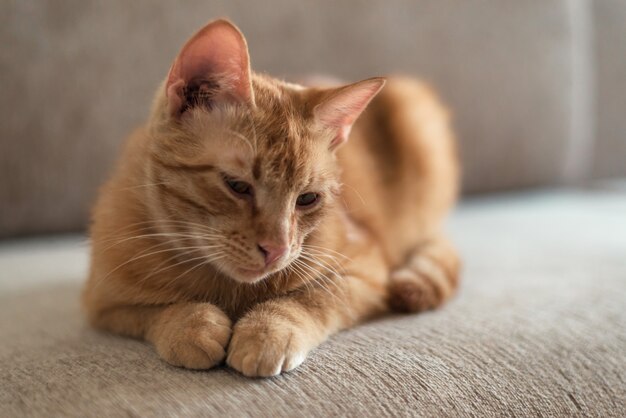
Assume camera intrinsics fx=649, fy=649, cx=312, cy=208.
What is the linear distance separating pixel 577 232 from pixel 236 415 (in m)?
1.58

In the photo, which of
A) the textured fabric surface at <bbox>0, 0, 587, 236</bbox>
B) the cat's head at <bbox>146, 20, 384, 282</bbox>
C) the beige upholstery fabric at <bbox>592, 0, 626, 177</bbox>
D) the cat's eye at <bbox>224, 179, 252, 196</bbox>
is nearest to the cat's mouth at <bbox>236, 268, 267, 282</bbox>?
the cat's head at <bbox>146, 20, 384, 282</bbox>

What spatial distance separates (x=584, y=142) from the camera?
288cm

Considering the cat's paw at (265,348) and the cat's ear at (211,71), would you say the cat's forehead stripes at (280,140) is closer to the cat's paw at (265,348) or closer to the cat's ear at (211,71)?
the cat's ear at (211,71)

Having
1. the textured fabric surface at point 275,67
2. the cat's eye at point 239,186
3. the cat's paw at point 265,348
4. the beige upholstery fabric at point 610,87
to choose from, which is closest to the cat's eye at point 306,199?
the cat's eye at point 239,186

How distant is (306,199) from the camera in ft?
3.97

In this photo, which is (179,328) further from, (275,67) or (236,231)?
(275,67)

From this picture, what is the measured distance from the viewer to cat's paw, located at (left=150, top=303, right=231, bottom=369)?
1036mm

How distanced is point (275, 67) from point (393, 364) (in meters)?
1.41

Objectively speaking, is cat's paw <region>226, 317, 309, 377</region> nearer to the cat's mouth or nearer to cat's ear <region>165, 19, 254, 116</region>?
the cat's mouth

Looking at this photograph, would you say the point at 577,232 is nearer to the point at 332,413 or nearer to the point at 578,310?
the point at 578,310

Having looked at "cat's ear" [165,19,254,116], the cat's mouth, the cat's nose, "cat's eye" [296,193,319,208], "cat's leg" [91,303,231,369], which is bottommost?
"cat's leg" [91,303,231,369]

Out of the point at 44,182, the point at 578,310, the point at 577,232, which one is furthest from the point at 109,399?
the point at 577,232

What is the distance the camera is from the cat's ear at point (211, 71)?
1.10 meters


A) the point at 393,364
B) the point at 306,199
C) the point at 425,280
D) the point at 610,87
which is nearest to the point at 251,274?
the point at 306,199
